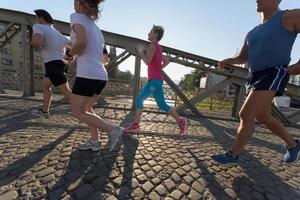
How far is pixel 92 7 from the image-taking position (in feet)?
8.42

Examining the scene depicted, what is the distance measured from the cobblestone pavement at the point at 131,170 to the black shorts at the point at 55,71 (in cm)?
90

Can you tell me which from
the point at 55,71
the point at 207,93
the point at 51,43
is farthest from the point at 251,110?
the point at 207,93

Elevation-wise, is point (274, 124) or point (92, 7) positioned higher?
point (92, 7)

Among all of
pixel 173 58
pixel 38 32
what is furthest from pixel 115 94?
pixel 38 32

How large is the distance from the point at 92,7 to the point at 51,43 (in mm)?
1927

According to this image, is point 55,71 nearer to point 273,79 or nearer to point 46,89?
point 46,89

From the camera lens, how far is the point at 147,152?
3.09 meters

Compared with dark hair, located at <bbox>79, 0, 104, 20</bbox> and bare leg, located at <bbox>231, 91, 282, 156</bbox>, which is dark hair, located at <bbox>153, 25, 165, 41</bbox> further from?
bare leg, located at <bbox>231, 91, 282, 156</bbox>

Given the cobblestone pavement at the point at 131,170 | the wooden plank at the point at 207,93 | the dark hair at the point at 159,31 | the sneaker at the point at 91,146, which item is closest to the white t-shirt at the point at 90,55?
the sneaker at the point at 91,146

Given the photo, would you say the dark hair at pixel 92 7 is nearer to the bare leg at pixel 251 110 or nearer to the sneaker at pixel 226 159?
the bare leg at pixel 251 110

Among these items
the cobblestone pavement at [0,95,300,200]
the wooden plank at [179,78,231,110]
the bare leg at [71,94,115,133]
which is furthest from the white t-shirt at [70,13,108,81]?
the wooden plank at [179,78,231,110]

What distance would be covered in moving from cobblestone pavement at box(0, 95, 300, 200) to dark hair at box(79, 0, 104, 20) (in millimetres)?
1677

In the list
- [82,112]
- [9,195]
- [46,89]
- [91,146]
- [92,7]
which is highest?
[92,7]

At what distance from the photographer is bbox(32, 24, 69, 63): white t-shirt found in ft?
13.2
